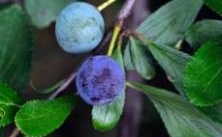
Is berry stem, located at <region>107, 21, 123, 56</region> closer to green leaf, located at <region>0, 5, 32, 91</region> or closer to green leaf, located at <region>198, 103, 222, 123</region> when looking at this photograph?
green leaf, located at <region>198, 103, 222, 123</region>

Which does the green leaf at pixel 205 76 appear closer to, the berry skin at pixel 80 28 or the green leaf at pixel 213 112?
the green leaf at pixel 213 112

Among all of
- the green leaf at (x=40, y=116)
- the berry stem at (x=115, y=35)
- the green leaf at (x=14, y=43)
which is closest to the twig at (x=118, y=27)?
the berry stem at (x=115, y=35)

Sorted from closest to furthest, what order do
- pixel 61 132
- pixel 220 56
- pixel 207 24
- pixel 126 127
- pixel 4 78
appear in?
pixel 220 56 → pixel 207 24 → pixel 4 78 → pixel 126 127 → pixel 61 132

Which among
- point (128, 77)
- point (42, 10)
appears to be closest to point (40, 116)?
point (128, 77)

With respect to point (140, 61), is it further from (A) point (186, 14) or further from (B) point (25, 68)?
(B) point (25, 68)

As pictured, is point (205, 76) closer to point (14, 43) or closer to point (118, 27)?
point (118, 27)

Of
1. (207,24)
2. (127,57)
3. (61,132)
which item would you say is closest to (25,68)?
(127,57)
